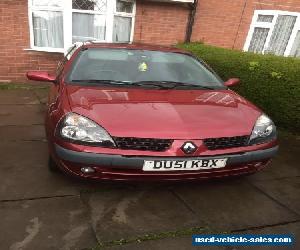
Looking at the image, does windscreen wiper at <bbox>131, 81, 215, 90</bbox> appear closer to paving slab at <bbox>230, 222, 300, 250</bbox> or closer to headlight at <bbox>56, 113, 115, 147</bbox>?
headlight at <bbox>56, 113, 115, 147</bbox>

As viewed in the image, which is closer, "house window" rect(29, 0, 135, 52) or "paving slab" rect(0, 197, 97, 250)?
"paving slab" rect(0, 197, 97, 250)

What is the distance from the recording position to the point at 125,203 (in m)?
3.13

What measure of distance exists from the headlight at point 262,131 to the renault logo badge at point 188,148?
0.62 metres

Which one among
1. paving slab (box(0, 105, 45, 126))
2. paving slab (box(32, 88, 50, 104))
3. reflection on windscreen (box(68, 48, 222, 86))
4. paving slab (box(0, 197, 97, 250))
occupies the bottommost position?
paving slab (box(32, 88, 50, 104))

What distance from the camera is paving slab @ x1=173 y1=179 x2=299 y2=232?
299 cm

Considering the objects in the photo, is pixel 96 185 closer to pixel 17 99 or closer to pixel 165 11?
pixel 17 99

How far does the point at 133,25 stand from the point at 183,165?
6.71 meters

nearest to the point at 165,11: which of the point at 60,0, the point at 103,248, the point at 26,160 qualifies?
the point at 60,0

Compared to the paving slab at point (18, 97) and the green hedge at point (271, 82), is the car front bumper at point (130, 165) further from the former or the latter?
the paving slab at point (18, 97)

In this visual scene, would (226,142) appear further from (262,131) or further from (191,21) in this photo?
(191,21)

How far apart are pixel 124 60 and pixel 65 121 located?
141 centimetres

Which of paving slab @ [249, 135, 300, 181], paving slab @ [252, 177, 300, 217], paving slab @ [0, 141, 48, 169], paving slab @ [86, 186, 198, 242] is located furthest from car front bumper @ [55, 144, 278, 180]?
paving slab @ [0, 141, 48, 169]

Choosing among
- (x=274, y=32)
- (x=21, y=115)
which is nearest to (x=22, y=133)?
(x=21, y=115)

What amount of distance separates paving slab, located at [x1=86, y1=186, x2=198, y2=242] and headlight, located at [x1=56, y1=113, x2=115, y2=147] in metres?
0.66
